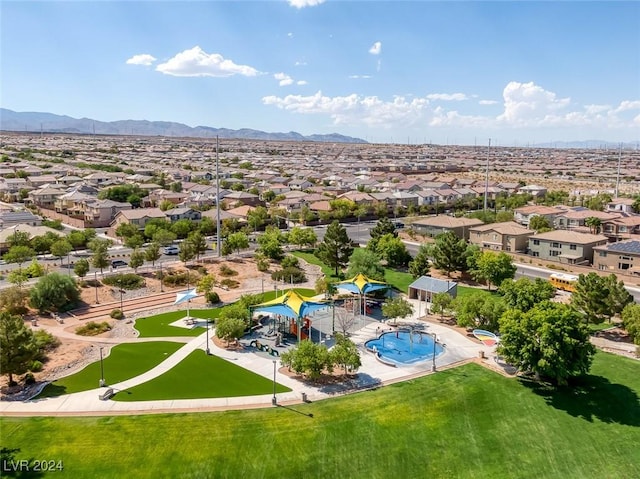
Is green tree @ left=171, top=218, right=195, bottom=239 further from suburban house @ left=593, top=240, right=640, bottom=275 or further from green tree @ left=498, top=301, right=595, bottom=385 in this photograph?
suburban house @ left=593, top=240, right=640, bottom=275

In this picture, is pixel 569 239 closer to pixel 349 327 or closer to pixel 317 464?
pixel 349 327

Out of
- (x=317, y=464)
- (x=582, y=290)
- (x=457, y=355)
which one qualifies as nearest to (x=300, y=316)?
(x=457, y=355)

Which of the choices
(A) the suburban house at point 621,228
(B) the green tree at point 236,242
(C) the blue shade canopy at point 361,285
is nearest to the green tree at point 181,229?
(B) the green tree at point 236,242

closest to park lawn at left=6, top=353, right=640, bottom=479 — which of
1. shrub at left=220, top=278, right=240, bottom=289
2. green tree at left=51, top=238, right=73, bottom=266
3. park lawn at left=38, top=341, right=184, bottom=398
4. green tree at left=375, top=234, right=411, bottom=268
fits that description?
park lawn at left=38, top=341, right=184, bottom=398

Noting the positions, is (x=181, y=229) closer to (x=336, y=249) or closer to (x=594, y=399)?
(x=336, y=249)

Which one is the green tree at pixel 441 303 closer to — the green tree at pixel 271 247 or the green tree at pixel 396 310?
the green tree at pixel 396 310

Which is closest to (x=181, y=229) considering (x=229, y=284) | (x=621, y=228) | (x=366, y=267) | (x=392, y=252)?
(x=229, y=284)
